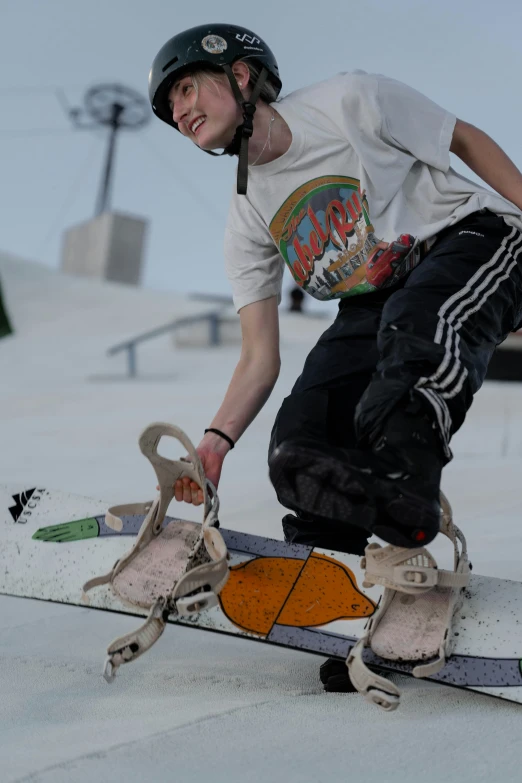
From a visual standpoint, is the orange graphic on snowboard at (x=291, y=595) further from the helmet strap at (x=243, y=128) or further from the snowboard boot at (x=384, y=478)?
the helmet strap at (x=243, y=128)

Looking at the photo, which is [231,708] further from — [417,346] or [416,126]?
[416,126]

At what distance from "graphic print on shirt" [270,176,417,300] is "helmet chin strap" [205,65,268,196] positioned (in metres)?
0.17

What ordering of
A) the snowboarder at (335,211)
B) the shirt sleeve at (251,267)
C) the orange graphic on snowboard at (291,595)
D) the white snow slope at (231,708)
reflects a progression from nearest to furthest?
the white snow slope at (231,708) → the orange graphic on snowboard at (291,595) → the snowboarder at (335,211) → the shirt sleeve at (251,267)

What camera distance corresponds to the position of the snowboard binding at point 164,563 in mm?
1626

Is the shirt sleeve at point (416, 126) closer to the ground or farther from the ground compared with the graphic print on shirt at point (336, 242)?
farther from the ground

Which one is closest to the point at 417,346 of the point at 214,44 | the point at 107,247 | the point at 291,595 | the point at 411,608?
the point at 411,608

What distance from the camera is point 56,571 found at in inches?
84.9

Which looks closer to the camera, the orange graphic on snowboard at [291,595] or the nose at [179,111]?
the orange graphic on snowboard at [291,595]

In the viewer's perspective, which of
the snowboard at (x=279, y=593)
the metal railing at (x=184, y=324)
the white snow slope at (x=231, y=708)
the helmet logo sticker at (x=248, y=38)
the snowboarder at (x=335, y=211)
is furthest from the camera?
the metal railing at (x=184, y=324)

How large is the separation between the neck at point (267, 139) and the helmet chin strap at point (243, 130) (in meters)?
0.05

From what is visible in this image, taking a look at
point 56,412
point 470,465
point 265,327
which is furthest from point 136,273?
point 265,327

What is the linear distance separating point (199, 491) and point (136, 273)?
22458mm

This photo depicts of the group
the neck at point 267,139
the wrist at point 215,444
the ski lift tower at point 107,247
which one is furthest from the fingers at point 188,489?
the ski lift tower at point 107,247

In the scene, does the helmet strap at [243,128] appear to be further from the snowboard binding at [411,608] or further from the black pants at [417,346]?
the snowboard binding at [411,608]
